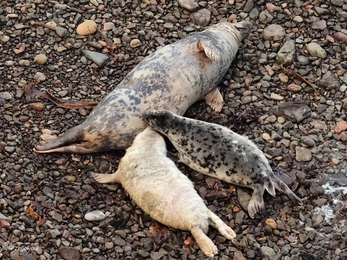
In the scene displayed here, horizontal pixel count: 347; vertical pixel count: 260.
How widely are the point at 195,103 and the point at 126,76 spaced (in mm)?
642

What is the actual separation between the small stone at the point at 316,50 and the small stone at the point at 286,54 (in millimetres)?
152

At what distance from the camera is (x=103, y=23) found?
22.5 ft

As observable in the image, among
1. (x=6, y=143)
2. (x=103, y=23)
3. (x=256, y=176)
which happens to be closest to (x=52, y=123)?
(x=6, y=143)

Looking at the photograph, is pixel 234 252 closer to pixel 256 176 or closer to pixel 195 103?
pixel 256 176

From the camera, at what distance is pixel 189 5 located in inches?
274

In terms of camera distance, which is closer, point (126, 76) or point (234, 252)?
point (234, 252)

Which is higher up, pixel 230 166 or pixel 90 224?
pixel 230 166

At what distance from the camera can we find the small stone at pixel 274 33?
6.69m

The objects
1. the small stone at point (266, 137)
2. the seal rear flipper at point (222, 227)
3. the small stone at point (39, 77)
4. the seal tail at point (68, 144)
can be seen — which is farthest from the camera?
the small stone at point (39, 77)

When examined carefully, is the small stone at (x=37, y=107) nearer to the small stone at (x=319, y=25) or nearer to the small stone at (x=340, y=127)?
the small stone at (x=340, y=127)

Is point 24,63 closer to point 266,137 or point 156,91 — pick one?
point 156,91

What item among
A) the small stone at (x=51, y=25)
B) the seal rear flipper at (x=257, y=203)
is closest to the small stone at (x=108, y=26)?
the small stone at (x=51, y=25)

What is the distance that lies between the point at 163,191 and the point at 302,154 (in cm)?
123

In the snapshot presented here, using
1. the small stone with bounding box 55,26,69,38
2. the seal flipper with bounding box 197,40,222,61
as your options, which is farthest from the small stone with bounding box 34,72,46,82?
the seal flipper with bounding box 197,40,222,61
